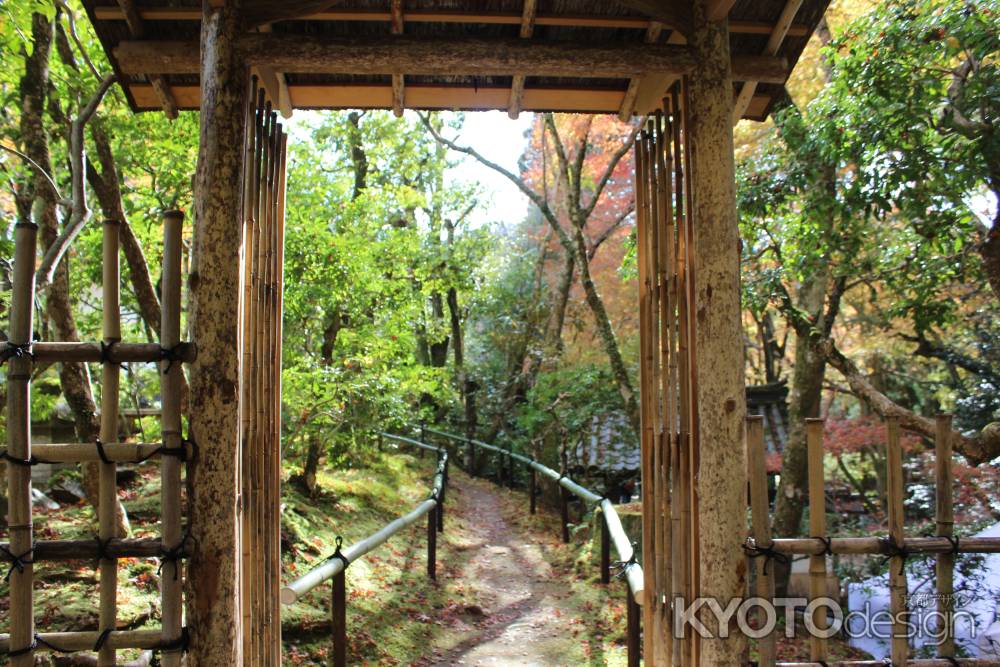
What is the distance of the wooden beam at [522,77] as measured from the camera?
3.04m

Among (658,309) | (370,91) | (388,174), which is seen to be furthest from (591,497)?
(388,174)

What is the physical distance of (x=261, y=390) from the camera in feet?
10.5

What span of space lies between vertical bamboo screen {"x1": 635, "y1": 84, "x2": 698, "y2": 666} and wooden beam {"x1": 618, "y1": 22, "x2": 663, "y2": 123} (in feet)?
0.46

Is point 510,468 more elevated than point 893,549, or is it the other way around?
point 893,549

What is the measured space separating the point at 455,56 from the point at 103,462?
7.00 feet

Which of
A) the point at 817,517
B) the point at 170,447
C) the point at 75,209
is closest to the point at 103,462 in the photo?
the point at 170,447

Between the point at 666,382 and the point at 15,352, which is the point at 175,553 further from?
the point at 666,382

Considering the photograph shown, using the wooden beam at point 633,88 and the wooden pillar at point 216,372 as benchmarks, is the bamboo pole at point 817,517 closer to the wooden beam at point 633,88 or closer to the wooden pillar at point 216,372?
the wooden beam at point 633,88

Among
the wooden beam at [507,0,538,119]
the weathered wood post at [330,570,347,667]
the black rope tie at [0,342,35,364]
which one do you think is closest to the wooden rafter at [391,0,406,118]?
the wooden beam at [507,0,538,119]

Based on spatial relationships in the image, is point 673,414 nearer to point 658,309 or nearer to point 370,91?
point 658,309

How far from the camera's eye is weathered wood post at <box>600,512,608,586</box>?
580 centimetres

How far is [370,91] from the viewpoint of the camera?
360cm

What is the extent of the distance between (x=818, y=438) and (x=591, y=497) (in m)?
3.71

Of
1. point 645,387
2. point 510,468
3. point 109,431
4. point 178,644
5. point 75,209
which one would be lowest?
point 510,468
